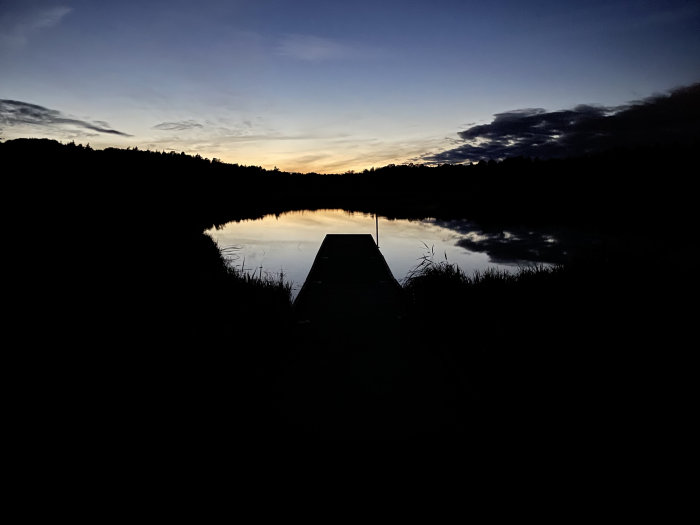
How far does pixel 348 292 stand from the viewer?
25.7 ft

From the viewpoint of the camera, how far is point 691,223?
25.2m

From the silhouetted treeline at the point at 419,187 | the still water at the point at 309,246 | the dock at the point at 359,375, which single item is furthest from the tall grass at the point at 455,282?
the silhouetted treeline at the point at 419,187

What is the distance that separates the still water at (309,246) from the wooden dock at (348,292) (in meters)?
1.90

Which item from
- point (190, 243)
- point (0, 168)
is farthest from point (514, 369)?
point (0, 168)

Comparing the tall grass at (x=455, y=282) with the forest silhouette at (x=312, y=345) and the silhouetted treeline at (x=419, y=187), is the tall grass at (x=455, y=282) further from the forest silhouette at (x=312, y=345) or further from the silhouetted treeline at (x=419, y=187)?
the silhouetted treeline at (x=419, y=187)

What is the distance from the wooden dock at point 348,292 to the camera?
21.2 ft

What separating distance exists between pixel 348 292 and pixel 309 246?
48.7 feet

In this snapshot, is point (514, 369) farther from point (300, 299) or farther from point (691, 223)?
point (691, 223)

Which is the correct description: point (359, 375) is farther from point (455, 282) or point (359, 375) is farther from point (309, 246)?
point (309, 246)

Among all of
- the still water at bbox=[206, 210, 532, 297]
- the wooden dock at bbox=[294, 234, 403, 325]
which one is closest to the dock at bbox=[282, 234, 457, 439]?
the wooden dock at bbox=[294, 234, 403, 325]

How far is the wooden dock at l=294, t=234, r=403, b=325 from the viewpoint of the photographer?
255 inches

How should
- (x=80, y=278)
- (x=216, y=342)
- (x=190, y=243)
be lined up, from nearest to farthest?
(x=216, y=342) → (x=80, y=278) → (x=190, y=243)

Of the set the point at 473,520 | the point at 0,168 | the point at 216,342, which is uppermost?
the point at 0,168

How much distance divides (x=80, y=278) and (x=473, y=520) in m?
6.05
